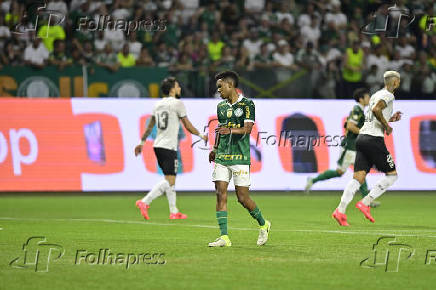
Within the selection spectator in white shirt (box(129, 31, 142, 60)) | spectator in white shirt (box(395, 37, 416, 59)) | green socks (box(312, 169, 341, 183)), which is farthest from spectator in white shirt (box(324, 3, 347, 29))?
green socks (box(312, 169, 341, 183))

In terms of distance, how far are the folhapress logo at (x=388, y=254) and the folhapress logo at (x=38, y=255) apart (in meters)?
3.42

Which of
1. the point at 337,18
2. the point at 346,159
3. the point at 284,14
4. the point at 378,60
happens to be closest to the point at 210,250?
the point at 346,159

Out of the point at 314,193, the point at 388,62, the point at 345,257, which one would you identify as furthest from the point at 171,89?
the point at 388,62

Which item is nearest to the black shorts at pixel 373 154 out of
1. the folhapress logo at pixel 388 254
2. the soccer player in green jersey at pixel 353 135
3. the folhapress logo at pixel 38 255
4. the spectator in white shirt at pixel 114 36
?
the folhapress logo at pixel 388 254

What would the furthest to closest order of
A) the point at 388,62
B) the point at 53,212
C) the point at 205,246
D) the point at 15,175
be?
the point at 388,62 < the point at 15,175 < the point at 53,212 < the point at 205,246

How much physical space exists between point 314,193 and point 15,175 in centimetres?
752

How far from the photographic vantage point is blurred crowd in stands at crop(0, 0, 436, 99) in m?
24.7

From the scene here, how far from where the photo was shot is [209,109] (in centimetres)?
2392

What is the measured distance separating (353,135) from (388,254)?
29.2 ft

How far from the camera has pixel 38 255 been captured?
11094 millimetres

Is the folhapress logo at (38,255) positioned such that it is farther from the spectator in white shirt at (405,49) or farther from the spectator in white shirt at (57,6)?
the spectator in white shirt at (405,49)

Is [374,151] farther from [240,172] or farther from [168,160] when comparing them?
[240,172]

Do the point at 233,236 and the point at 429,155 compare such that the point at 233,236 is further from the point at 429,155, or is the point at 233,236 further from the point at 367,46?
the point at 367,46

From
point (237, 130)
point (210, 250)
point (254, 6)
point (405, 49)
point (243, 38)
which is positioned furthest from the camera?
point (254, 6)
